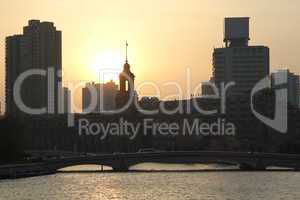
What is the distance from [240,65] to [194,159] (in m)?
89.8

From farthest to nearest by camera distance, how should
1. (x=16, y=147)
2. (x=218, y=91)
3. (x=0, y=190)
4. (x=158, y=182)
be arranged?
(x=218, y=91) → (x=16, y=147) → (x=158, y=182) → (x=0, y=190)

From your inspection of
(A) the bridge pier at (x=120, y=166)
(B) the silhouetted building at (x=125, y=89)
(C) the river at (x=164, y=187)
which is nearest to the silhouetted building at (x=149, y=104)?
(B) the silhouetted building at (x=125, y=89)

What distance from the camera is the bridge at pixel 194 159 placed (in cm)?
9744

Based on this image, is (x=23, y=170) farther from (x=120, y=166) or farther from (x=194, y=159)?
(x=194, y=159)

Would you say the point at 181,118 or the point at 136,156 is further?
the point at 181,118

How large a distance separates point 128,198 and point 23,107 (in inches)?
5337

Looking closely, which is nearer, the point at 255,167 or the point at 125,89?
the point at 255,167

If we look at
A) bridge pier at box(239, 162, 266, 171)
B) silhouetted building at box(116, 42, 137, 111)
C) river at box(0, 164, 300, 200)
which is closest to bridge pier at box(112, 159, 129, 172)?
river at box(0, 164, 300, 200)

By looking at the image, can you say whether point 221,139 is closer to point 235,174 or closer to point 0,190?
point 235,174

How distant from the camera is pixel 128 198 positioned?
61.1 m

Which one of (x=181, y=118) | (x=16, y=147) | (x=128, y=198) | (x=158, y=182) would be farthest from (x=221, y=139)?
(x=128, y=198)

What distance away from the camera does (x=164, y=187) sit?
70.3m

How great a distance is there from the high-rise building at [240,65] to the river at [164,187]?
99.6 metres

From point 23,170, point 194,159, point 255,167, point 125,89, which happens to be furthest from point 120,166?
point 125,89
